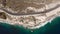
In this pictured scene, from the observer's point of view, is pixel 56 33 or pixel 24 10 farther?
pixel 24 10

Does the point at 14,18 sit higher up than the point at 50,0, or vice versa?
the point at 50,0

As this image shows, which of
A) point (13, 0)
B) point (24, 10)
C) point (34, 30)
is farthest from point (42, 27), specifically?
point (13, 0)

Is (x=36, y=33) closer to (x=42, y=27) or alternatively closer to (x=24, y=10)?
(x=42, y=27)

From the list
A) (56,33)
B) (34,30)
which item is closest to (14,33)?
(34,30)

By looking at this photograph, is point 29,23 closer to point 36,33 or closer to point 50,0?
point 36,33

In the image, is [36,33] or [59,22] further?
[59,22]

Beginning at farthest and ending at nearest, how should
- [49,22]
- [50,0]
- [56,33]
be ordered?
[50,0], [49,22], [56,33]

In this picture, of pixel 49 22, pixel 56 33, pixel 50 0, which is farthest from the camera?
pixel 50 0

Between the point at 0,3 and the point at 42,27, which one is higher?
the point at 0,3
